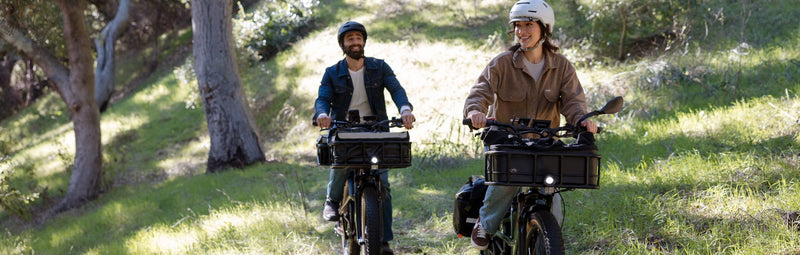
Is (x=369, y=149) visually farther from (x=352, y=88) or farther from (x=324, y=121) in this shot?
(x=352, y=88)

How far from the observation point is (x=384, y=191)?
5.21 meters

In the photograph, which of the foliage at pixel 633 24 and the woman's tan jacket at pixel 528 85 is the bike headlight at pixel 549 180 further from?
the foliage at pixel 633 24

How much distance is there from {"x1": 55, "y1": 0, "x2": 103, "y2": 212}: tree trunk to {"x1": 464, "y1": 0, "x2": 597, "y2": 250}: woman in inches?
426

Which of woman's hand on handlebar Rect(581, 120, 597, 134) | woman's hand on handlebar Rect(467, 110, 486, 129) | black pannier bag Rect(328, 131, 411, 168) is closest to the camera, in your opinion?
woman's hand on handlebar Rect(581, 120, 597, 134)

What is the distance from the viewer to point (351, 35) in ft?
17.7

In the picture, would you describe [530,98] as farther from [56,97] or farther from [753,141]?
[56,97]

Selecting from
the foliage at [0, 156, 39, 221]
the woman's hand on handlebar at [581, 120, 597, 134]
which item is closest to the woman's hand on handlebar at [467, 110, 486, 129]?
the woman's hand on handlebar at [581, 120, 597, 134]

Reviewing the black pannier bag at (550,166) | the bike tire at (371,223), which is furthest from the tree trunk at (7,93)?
the black pannier bag at (550,166)

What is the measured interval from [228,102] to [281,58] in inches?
257

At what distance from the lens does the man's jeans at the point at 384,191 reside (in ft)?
17.3

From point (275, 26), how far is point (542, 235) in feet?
57.3

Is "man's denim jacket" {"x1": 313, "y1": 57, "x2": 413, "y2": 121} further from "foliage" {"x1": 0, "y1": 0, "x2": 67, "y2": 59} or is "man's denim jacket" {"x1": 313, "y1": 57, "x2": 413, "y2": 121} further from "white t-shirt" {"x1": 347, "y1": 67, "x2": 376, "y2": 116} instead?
"foliage" {"x1": 0, "y1": 0, "x2": 67, "y2": 59}

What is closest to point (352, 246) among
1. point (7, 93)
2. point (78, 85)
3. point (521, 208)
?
point (521, 208)

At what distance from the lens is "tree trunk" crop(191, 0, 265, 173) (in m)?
12.2
